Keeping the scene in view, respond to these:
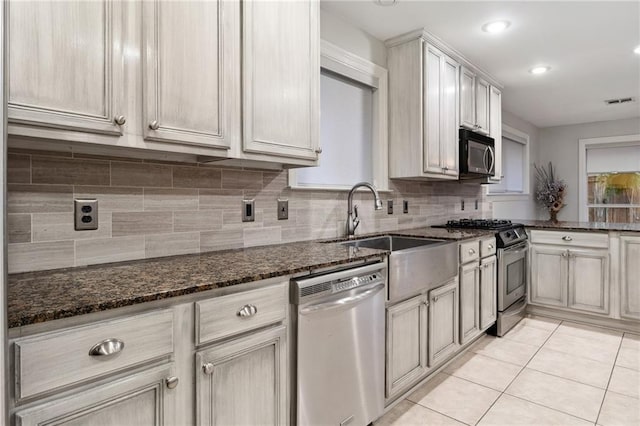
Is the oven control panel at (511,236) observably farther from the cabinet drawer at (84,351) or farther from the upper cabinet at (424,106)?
the cabinet drawer at (84,351)

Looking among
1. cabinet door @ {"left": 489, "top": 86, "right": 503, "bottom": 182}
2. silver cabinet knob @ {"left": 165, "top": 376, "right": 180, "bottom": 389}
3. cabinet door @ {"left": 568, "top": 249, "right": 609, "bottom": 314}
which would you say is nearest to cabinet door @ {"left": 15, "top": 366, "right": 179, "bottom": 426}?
silver cabinet knob @ {"left": 165, "top": 376, "right": 180, "bottom": 389}

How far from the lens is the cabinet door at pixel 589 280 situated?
3.43 metres

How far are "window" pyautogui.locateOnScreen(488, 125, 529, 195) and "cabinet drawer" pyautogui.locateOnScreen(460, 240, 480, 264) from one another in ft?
8.27

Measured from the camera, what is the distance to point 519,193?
18.6ft

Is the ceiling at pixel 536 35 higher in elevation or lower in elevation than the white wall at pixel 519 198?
higher

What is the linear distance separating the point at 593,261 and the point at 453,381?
2.14 metres

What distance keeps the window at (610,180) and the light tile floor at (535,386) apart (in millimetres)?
3536

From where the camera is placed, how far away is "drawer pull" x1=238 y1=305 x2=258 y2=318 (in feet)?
4.10

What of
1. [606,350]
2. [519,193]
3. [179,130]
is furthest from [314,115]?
[519,193]

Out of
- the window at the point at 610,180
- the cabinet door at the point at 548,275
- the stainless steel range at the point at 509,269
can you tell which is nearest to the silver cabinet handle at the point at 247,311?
the stainless steel range at the point at 509,269

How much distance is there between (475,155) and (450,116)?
0.50 m

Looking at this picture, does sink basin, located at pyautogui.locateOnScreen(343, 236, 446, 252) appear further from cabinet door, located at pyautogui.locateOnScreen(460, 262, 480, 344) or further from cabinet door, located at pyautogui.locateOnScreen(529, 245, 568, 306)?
cabinet door, located at pyautogui.locateOnScreen(529, 245, 568, 306)

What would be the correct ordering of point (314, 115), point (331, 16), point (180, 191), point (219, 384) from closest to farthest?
point (219, 384) → point (180, 191) → point (314, 115) → point (331, 16)

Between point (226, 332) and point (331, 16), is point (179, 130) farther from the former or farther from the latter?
point (331, 16)
